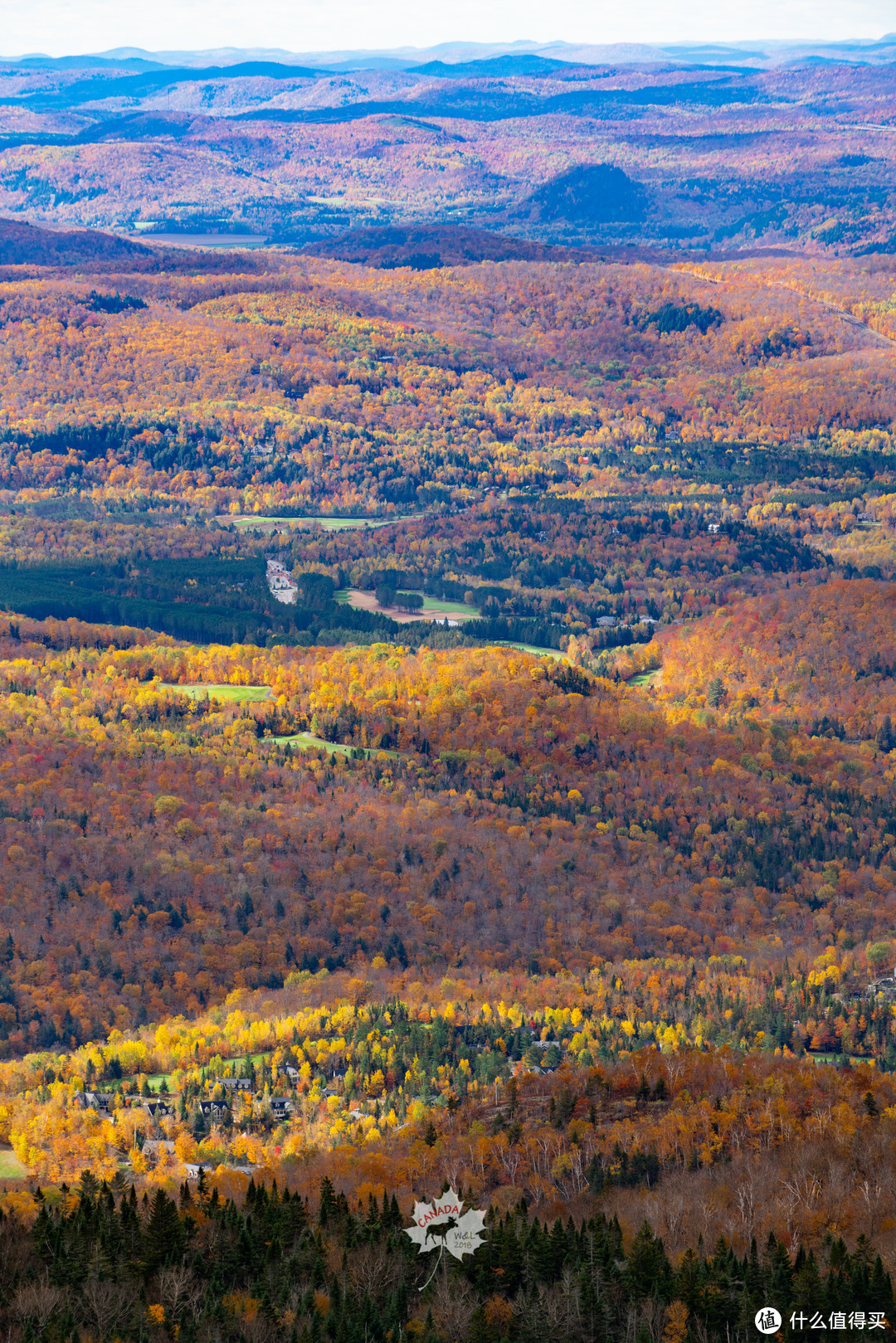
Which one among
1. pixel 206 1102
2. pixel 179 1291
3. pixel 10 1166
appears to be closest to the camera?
pixel 179 1291

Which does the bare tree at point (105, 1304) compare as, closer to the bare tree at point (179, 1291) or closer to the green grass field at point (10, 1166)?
the bare tree at point (179, 1291)

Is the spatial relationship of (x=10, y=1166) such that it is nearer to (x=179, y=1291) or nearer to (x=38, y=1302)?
(x=38, y=1302)

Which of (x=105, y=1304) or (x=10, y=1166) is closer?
(x=105, y=1304)

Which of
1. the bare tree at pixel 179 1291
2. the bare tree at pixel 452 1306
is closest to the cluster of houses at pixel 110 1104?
the bare tree at pixel 179 1291

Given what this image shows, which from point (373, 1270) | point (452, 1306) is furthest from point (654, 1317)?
point (373, 1270)

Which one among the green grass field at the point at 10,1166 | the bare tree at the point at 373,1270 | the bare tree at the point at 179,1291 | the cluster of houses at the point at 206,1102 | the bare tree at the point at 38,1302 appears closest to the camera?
the bare tree at the point at 38,1302

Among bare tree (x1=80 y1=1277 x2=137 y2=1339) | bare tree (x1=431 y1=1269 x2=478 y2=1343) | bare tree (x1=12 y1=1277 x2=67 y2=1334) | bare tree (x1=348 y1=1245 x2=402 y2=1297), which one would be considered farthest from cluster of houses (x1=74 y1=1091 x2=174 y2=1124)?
bare tree (x1=431 y1=1269 x2=478 y2=1343)

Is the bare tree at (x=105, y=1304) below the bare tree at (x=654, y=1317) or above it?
below

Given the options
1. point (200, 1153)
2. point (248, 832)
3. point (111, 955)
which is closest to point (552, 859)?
point (248, 832)

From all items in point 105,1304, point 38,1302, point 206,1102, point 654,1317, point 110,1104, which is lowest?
point 206,1102
